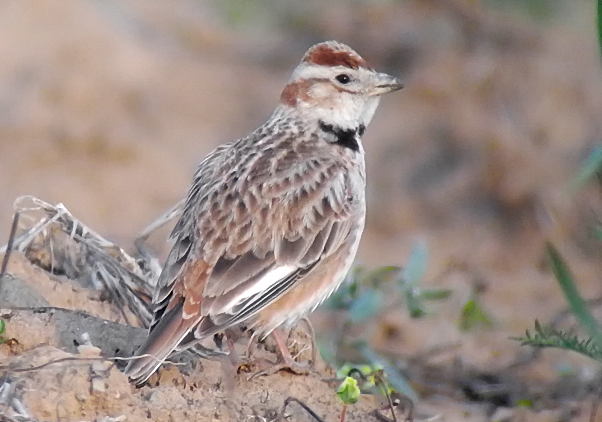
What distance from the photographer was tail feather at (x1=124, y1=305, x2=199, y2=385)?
4.82 metres

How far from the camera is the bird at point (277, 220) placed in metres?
5.17

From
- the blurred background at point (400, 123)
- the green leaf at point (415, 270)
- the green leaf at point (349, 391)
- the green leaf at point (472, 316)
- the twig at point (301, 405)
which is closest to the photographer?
the green leaf at point (349, 391)

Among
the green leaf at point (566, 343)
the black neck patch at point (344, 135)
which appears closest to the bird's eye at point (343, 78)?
the black neck patch at point (344, 135)

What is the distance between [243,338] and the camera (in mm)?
5867

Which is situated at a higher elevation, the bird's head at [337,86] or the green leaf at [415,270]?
the bird's head at [337,86]

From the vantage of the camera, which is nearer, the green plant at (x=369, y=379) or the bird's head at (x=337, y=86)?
the green plant at (x=369, y=379)

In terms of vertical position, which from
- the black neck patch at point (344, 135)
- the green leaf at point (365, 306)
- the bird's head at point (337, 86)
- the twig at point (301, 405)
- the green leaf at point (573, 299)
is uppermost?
the bird's head at point (337, 86)

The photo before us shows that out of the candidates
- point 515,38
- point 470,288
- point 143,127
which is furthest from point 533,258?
point 143,127

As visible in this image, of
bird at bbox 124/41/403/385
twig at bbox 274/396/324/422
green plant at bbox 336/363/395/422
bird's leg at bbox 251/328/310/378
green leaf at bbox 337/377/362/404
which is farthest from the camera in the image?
bird's leg at bbox 251/328/310/378

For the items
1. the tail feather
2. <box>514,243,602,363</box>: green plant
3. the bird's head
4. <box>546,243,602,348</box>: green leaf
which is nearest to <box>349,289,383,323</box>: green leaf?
the bird's head

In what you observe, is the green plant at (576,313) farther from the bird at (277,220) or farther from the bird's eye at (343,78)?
the bird's eye at (343,78)

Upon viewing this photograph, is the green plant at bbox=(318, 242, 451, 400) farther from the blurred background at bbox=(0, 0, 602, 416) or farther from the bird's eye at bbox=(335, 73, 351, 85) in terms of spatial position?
the blurred background at bbox=(0, 0, 602, 416)

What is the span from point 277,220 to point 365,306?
1410 mm

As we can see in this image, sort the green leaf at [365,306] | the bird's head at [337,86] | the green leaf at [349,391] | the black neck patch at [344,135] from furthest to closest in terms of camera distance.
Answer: the green leaf at [365,306] < the bird's head at [337,86] < the black neck patch at [344,135] < the green leaf at [349,391]
